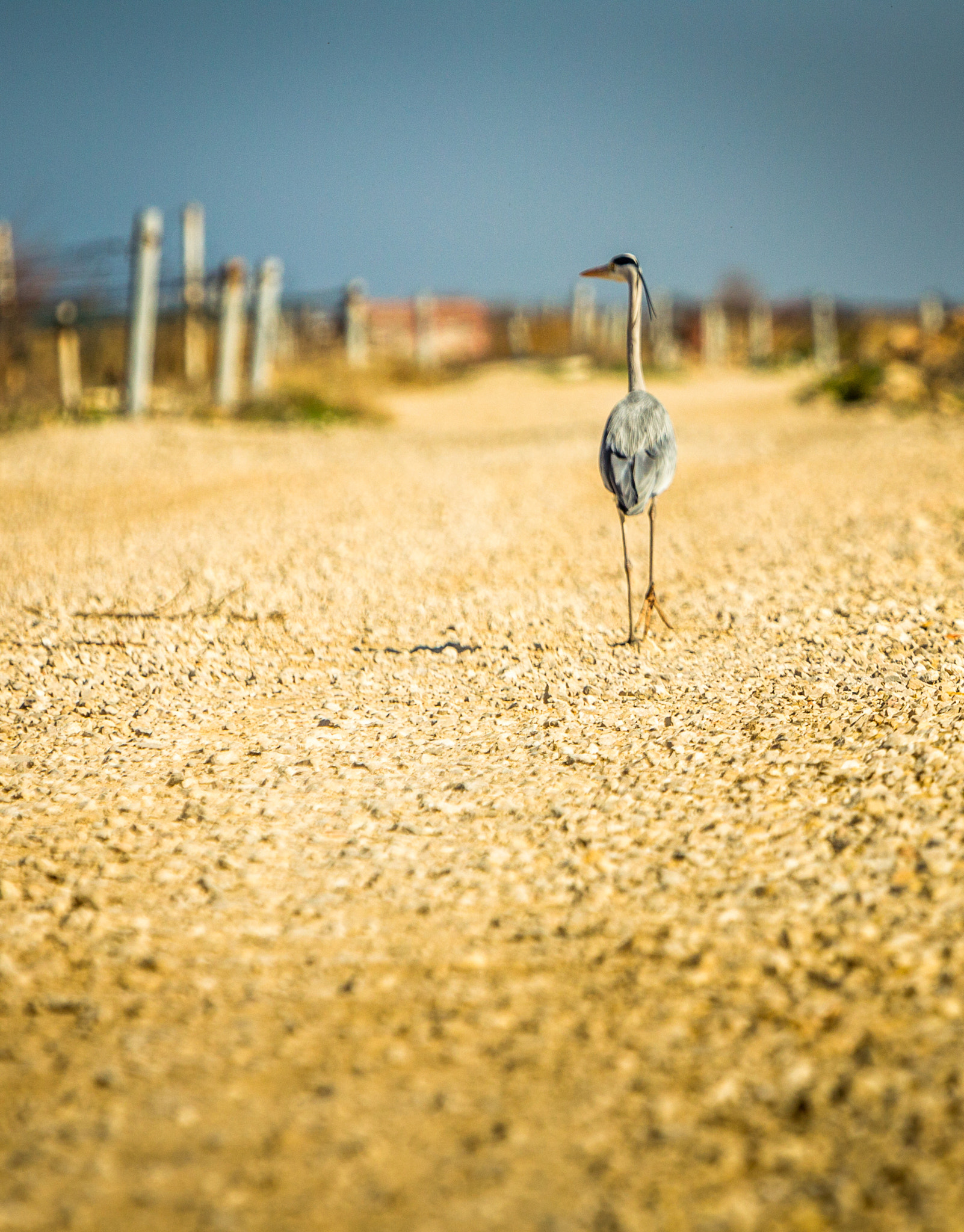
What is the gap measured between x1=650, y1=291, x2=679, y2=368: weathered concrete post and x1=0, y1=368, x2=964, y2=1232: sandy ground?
21998mm

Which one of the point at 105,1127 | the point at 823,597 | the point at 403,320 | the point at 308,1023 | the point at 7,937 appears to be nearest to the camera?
the point at 105,1127

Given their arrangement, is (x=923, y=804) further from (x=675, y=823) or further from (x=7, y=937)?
(x=7, y=937)

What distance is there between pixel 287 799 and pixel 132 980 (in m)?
0.94

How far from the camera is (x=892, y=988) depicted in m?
2.33

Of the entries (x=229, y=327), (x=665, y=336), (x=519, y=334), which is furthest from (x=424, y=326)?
(x=229, y=327)

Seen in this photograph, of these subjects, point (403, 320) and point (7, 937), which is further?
point (403, 320)

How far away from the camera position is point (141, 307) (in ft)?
41.3

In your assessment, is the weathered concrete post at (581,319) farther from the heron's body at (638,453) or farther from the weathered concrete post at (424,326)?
the heron's body at (638,453)

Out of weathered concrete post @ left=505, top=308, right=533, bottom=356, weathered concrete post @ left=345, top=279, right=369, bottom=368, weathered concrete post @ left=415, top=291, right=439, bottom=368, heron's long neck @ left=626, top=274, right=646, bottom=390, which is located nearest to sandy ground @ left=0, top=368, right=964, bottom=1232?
heron's long neck @ left=626, top=274, right=646, bottom=390

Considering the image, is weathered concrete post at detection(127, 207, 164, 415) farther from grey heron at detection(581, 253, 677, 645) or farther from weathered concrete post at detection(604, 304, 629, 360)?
weathered concrete post at detection(604, 304, 629, 360)

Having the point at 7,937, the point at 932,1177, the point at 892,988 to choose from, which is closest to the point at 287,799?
the point at 7,937

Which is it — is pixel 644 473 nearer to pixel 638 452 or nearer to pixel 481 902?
pixel 638 452

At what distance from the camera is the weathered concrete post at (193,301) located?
14789mm

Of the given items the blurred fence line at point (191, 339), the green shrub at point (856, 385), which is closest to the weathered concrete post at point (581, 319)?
the blurred fence line at point (191, 339)
